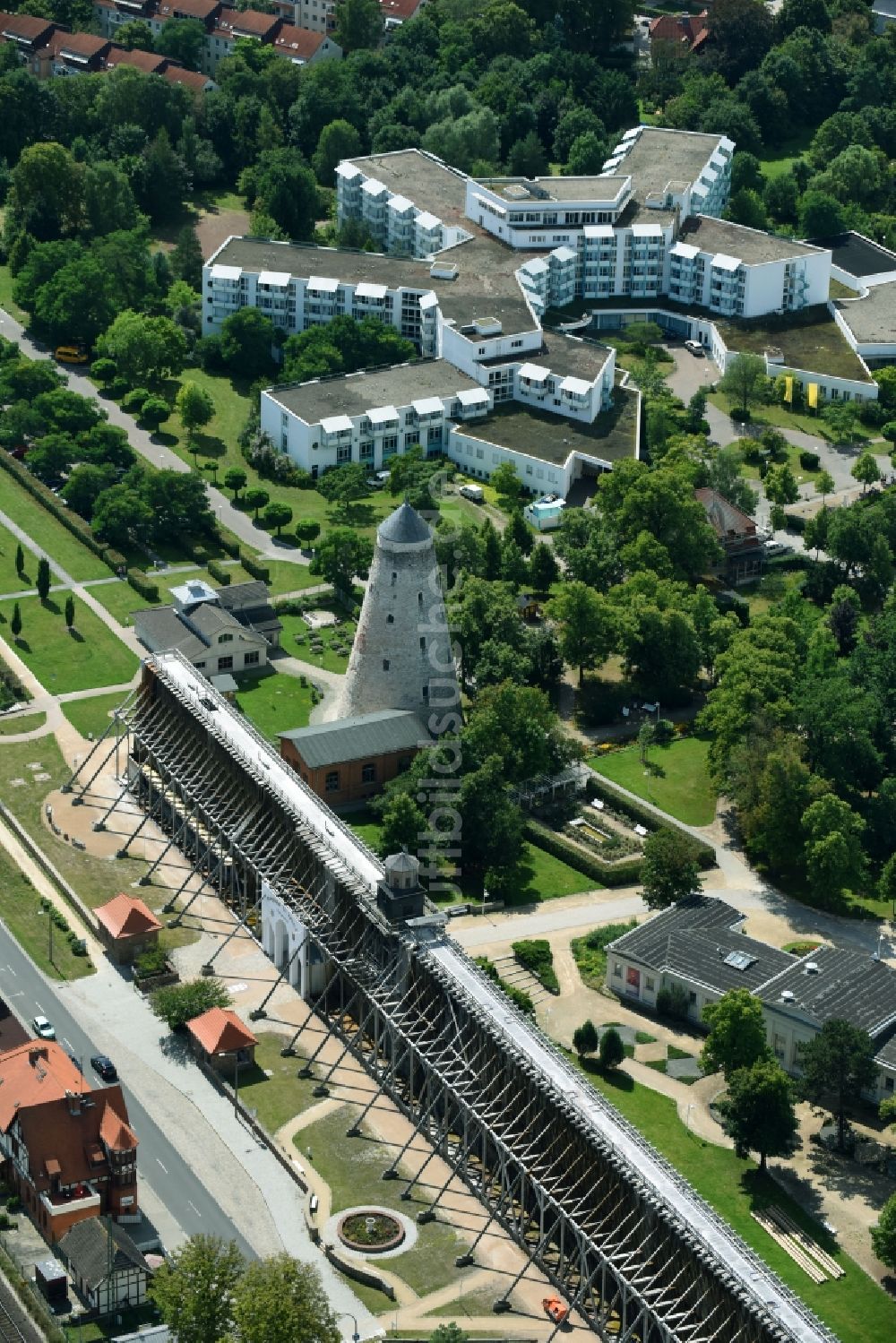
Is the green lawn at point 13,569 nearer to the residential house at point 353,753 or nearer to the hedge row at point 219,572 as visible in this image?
the hedge row at point 219,572

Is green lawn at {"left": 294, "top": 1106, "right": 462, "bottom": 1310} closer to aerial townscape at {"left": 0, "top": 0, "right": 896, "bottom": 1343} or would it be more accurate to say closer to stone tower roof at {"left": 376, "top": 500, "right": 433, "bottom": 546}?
aerial townscape at {"left": 0, "top": 0, "right": 896, "bottom": 1343}

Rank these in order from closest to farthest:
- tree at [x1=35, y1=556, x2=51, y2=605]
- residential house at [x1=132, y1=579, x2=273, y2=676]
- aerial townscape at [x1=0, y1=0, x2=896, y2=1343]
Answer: aerial townscape at [x1=0, y1=0, x2=896, y2=1343] → residential house at [x1=132, y1=579, x2=273, y2=676] → tree at [x1=35, y1=556, x2=51, y2=605]

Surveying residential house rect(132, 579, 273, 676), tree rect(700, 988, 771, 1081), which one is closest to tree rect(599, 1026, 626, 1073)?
tree rect(700, 988, 771, 1081)

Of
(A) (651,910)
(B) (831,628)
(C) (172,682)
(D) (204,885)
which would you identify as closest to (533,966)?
(A) (651,910)

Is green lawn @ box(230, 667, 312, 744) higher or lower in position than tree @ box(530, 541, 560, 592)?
lower

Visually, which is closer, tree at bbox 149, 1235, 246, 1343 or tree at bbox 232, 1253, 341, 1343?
tree at bbox 232, 1253, 341, 1343

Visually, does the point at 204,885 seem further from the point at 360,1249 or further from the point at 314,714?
the point at 360,1249

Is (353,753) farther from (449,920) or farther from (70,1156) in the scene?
(70,1156)
